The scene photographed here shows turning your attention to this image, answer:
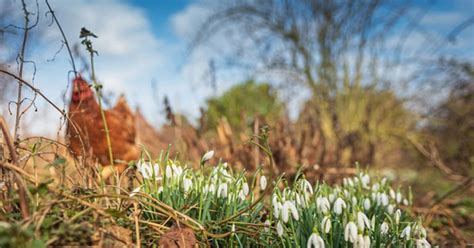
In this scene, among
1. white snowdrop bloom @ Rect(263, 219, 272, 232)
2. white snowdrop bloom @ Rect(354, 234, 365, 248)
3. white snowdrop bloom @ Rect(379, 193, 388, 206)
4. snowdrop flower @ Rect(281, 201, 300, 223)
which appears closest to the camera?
white snowdrop bloom @ Rect(354, 234, 365, 248)

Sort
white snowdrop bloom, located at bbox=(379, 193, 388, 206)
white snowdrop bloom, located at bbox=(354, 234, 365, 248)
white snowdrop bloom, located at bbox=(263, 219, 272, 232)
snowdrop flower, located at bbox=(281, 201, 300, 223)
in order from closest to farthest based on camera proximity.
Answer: white snowdrop bloom, located at bbox=(354, 234, 365, 248)
snowdrop flower, located at bbox=(281, 201, 300, 223)
white snowdrop bloom, located at bbox=(263, 219, 272, 232)
white snowdrop bloom, located at bbox=(379, 193, 388, 206)

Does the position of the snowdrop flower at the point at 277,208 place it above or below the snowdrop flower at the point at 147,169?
below

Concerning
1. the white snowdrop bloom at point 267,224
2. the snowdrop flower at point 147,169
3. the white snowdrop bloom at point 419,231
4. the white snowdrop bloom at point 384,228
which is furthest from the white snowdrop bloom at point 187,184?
the white snowdrop bloom at point 419,231

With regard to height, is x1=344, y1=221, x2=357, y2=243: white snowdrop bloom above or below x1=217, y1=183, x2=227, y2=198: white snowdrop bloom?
below

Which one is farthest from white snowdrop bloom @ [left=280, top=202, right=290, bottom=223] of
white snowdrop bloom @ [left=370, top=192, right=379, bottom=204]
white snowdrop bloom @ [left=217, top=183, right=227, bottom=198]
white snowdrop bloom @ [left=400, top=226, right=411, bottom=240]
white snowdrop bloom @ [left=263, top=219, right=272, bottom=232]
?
white snowdrop bloom @ [left=370, top=192, right=379, bottom=204]

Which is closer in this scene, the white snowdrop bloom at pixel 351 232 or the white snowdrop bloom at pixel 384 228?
the white snowdrop bloom at pixel 351 232

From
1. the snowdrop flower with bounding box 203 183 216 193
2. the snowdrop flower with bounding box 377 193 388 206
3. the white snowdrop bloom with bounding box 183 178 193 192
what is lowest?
the snowdrop flower with bounding box 377 193 388 206

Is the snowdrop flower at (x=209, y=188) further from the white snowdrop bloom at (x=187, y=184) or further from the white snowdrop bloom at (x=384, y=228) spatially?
the white snowdrop bloom at (x=384, y=228)

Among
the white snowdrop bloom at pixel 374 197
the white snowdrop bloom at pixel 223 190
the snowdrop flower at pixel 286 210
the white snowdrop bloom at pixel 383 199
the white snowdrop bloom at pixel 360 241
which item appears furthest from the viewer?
the white snowdrop bloom at pixel 374 197

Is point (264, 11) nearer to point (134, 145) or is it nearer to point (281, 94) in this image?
point (281, 94)

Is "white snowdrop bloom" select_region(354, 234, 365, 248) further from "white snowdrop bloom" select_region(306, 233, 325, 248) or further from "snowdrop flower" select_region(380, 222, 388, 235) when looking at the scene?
"snowdrop flower" select_region(380, 222, 388, 235)

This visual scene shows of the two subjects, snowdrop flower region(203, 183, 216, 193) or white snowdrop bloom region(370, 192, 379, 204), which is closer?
snowdrop flower region(203, 183, 216, 193)

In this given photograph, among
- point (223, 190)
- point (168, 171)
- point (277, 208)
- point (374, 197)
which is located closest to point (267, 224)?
point (277, 208)

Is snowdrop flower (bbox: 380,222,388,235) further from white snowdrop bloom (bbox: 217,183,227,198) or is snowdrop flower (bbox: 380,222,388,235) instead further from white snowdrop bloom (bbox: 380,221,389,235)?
white snowdrop bloom (bbox: 217,183,227,198)
